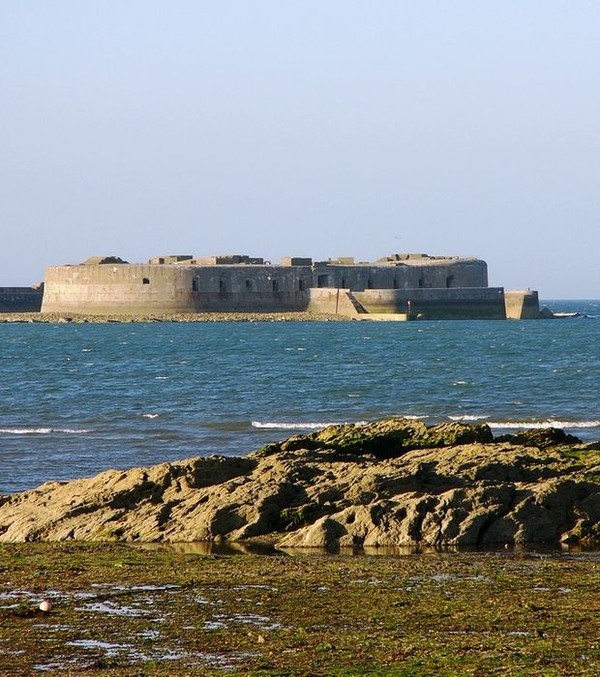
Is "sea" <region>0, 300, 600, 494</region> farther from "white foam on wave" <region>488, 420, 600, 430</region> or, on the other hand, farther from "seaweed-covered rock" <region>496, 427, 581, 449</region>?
"seaweed-covered rock" <region>496, 427, 581, 449</region>

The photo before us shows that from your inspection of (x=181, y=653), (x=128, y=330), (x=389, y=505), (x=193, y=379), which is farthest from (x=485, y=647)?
(x=128, y=330)

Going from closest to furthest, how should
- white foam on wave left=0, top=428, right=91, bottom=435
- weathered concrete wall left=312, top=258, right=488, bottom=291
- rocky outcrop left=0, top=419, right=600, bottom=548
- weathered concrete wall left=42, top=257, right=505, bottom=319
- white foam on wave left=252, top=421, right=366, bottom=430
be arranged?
rocky outcrop left=0, top=419, right=600, bottom=548 → white foam on wave left=0, top=428, right=91, bottom=435 → white foam on wave left=252, top=421, right=366, bottom=430 → weathered concrete wall left=42, top=257, right=505, bottom=319 → weathered concrete wall left=312, top=258, right=488, bottom=291

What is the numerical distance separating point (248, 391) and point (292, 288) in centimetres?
5599

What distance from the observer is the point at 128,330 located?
78.7 meters

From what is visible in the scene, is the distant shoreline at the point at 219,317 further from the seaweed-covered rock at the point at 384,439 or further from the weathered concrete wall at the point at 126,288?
the seaweed-covered rock at the point at 384,439

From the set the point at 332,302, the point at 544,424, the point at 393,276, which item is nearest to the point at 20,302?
the point at 332,302

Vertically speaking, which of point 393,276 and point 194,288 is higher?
point 393,276

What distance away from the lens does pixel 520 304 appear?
9169 centimetres

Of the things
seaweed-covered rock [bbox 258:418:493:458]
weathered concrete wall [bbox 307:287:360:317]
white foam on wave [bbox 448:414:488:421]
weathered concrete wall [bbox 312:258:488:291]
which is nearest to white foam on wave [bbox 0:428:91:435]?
white foam on wave [bbox 448:414:488:421]

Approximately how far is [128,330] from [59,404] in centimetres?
4702

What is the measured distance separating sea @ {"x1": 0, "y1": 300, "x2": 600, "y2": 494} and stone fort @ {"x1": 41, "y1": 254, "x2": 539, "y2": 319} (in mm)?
21830

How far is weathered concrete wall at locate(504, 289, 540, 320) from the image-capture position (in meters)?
91.4

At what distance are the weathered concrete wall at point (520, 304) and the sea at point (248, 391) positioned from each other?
24.9m

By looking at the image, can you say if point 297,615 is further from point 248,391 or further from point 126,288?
point 126,288
